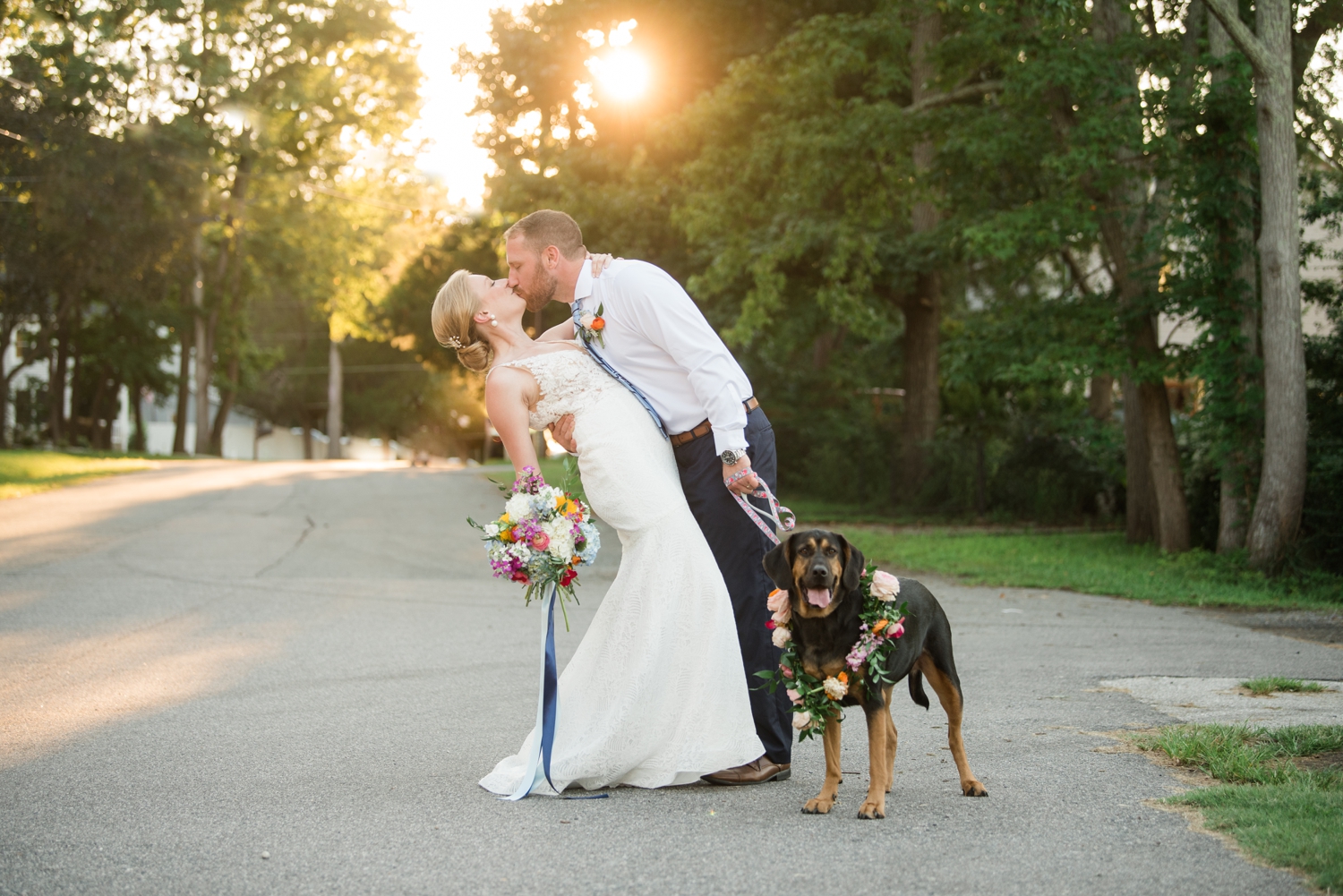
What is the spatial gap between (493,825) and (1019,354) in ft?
37.9

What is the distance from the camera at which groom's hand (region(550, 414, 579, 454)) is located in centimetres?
504

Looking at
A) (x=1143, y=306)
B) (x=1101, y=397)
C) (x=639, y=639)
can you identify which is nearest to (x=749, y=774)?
(x=639, y=639)

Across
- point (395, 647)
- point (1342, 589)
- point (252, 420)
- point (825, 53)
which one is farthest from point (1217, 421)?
point (252, 420)

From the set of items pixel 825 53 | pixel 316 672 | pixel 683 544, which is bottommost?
pixel 316 672

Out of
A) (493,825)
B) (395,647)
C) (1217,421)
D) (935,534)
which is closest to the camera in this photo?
(493,825)

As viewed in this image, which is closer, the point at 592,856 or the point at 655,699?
the point at 592,856

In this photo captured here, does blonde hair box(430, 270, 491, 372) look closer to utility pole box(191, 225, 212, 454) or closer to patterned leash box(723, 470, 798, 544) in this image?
patterned leash box(723, 470, 798, 544)

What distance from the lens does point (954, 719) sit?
457cm

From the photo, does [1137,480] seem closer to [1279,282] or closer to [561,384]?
[1279,282]

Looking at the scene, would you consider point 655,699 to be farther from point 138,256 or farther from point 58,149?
point 138,256

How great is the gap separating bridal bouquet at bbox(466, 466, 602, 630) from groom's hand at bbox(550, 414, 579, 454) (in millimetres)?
210

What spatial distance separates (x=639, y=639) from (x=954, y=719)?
4.25 ft

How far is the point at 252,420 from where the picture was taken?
81250mm

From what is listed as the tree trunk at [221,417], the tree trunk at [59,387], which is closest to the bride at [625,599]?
the tree trunk at [59,387]
